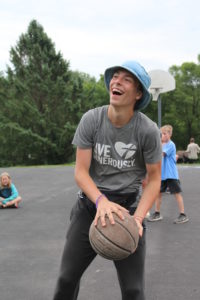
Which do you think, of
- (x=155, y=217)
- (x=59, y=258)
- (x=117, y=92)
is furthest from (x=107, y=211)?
(x=155, y=217)

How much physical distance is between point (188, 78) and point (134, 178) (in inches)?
1710

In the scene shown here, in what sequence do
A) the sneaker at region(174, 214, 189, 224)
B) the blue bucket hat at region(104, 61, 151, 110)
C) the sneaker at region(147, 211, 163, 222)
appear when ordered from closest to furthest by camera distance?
the blue bucket hat at region(104, 61, 151, 110) → the sneaker at region(174, 214, 189, 224) → the sneaker at region(147, 211, 163, 222)

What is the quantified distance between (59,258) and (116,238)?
2.88 meters

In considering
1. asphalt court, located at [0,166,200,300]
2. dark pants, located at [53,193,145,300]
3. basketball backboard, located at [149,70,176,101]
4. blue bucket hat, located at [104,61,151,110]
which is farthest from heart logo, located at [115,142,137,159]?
basketball backboard, located at [149,70,176,101]

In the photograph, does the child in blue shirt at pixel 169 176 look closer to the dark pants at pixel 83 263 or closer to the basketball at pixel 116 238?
the dark pants at pixel 83 263

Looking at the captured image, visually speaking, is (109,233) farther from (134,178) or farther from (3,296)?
(3,296)

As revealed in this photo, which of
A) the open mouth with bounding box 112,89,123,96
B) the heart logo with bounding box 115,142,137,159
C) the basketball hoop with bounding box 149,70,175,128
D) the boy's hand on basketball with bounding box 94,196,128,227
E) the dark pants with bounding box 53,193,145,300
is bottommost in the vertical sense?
the dark pants with bounding box 53,193,145,300

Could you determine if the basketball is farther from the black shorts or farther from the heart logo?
the black shorts

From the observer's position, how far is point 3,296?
12.9ft

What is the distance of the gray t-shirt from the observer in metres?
2.77

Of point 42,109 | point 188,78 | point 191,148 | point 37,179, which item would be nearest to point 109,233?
point 37,179

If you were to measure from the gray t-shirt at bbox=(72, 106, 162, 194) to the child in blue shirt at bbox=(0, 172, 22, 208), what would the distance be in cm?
638

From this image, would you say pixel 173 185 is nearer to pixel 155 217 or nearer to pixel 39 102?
pixel 155 217

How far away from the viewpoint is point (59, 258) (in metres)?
5.16
